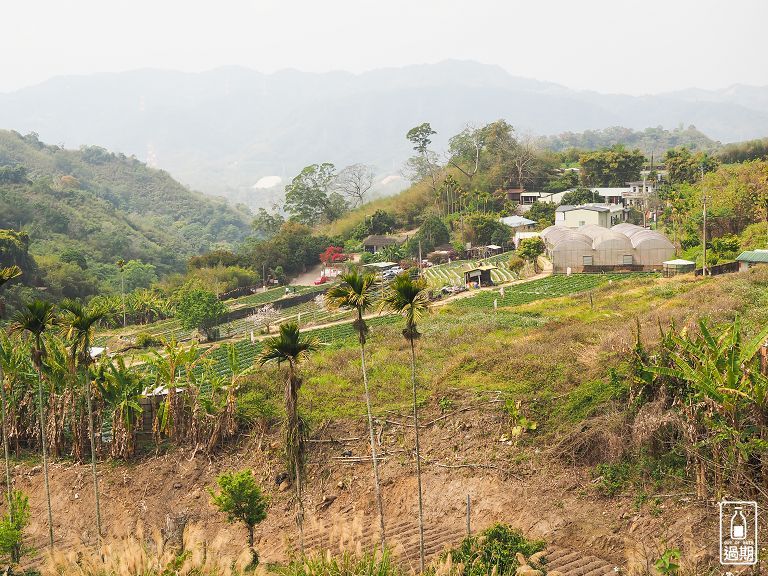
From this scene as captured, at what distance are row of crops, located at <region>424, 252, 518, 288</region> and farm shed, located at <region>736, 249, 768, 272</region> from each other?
13.6 m

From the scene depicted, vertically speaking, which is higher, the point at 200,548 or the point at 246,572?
the point at 200,548

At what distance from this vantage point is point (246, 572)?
15.2 meters

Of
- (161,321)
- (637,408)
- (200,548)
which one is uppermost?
(637,408)

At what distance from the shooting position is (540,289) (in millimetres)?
41250

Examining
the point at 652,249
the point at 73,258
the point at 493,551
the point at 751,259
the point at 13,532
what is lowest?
the point at 73,258

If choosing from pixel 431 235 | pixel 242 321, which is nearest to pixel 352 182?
pixel 431 235

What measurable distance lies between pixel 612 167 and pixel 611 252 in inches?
1286

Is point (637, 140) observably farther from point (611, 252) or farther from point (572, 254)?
point (572, 254)

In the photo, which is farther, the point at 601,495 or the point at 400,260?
the point at 400,260

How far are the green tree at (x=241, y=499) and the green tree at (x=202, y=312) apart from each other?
2363 centimetres

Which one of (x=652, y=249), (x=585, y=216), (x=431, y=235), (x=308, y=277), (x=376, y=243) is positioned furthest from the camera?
(x=376, y=243)

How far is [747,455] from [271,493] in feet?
37.0

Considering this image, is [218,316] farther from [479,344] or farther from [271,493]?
[271,493]

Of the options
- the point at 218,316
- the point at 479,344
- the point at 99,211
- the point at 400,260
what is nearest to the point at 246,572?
the point at 479,344
